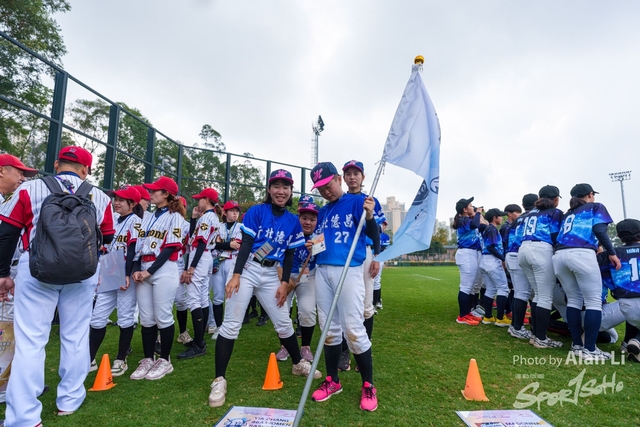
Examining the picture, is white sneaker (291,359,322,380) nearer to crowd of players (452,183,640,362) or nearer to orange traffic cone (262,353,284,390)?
orange traffic cone (262,353,284,390)

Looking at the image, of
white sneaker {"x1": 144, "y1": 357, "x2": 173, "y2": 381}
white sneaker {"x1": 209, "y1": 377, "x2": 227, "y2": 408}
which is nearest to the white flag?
white sneaker {"x1": 209, "y1": 377, "x2": 227, "y2": 408}

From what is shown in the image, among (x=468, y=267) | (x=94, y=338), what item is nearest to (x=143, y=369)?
(x=94, y=338)

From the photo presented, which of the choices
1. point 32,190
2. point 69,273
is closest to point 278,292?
point 69,273

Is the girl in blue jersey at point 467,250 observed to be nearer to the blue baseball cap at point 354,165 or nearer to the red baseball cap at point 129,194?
the blue baseball cap at point 354,165

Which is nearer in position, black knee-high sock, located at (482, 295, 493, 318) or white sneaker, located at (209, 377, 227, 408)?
white sneaker, located at (209, 377, 227, 408)

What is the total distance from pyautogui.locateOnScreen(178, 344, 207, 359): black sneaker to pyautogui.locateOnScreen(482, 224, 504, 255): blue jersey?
527cm

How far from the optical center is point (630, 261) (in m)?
4.45

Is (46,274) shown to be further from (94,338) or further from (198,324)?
(198,324)

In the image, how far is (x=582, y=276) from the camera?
430cm

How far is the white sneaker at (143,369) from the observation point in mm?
3620

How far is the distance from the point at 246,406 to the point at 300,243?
1561 millimetres

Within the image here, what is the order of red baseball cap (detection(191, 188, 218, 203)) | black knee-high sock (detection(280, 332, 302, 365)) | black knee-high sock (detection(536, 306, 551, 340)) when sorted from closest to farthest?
black knee-high sock (detection(280, 332, 302, 365)), black knee-high sock (detection(536, 306, 551, 340)), red baseball cap (detection(191, 188, 218, 203))

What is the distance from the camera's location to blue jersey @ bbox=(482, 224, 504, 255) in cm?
630

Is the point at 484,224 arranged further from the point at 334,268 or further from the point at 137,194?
the point at 137,194
